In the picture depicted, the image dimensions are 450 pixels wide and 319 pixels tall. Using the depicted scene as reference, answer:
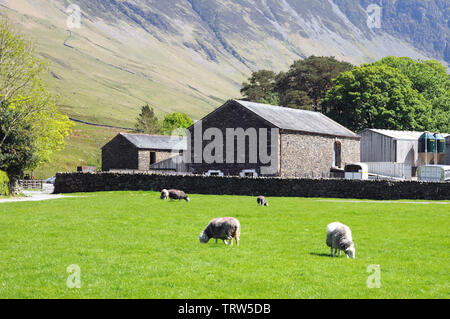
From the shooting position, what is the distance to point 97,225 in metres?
22.7

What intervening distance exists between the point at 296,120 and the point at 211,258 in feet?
157

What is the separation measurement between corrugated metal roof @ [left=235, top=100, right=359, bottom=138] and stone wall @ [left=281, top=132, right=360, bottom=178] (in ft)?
2.84

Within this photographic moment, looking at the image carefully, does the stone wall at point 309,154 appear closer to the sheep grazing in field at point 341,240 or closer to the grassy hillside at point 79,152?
the sheep grazing in field at point 341,240

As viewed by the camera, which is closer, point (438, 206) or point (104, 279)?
point (104, 279)

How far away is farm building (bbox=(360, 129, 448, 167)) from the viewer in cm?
6381

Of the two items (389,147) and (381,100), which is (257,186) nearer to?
(389,147)

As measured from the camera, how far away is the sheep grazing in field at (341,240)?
1562cm

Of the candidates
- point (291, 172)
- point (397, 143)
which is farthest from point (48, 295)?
point (397, 143)

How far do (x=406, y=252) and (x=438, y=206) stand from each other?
18.9 m

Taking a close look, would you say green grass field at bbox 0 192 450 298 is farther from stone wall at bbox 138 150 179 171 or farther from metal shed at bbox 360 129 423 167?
stone wall at bbox 138 150 179 171

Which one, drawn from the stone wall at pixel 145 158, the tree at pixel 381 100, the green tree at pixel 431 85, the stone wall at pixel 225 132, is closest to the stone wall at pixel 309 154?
the stone wall at pixel 225 132

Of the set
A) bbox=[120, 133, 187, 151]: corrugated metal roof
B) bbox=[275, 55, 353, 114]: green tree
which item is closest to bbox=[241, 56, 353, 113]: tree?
bbox=[275, 55, 353, 114]: green tree
